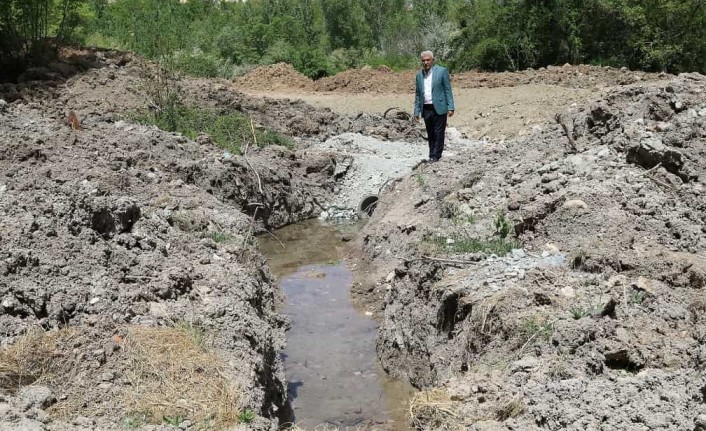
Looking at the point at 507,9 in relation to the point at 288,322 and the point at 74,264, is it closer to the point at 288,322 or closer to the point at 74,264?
the point at 288,322

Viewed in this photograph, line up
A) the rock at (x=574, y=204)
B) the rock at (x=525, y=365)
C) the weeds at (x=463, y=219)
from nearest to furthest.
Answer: the rock at (x=525, y=365) → the rock at (x=574, y=204) → the weeds at (x=463, y=219)

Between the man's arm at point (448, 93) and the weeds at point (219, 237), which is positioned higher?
the man's arm at point (448, 93)

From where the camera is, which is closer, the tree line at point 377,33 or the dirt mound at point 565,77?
the tree line at point 377,33

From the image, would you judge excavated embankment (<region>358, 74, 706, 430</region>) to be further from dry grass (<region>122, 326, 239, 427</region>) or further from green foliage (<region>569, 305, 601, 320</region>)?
dry grass (<region>122, 326, 239, 427</region>)

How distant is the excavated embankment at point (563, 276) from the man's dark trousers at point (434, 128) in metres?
0.48

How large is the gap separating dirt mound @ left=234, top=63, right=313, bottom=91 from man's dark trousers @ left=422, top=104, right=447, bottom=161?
13607mm

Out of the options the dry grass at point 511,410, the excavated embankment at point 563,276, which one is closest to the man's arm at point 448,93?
the excavated embankment at point 563,276

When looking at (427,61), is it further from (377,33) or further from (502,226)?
(377,33)

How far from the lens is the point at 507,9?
24.2 m

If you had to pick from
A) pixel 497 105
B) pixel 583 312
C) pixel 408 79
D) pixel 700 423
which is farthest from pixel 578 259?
pixel 408 79

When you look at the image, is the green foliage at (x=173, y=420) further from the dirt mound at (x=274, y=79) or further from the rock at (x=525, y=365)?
the dirt mound at (x=274, y=79)

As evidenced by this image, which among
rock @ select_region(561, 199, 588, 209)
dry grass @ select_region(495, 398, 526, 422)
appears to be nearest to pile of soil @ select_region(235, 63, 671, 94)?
rock @ select_region(561, 199, 588, 209)

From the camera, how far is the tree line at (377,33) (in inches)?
659

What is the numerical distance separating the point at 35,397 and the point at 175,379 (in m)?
0.88
